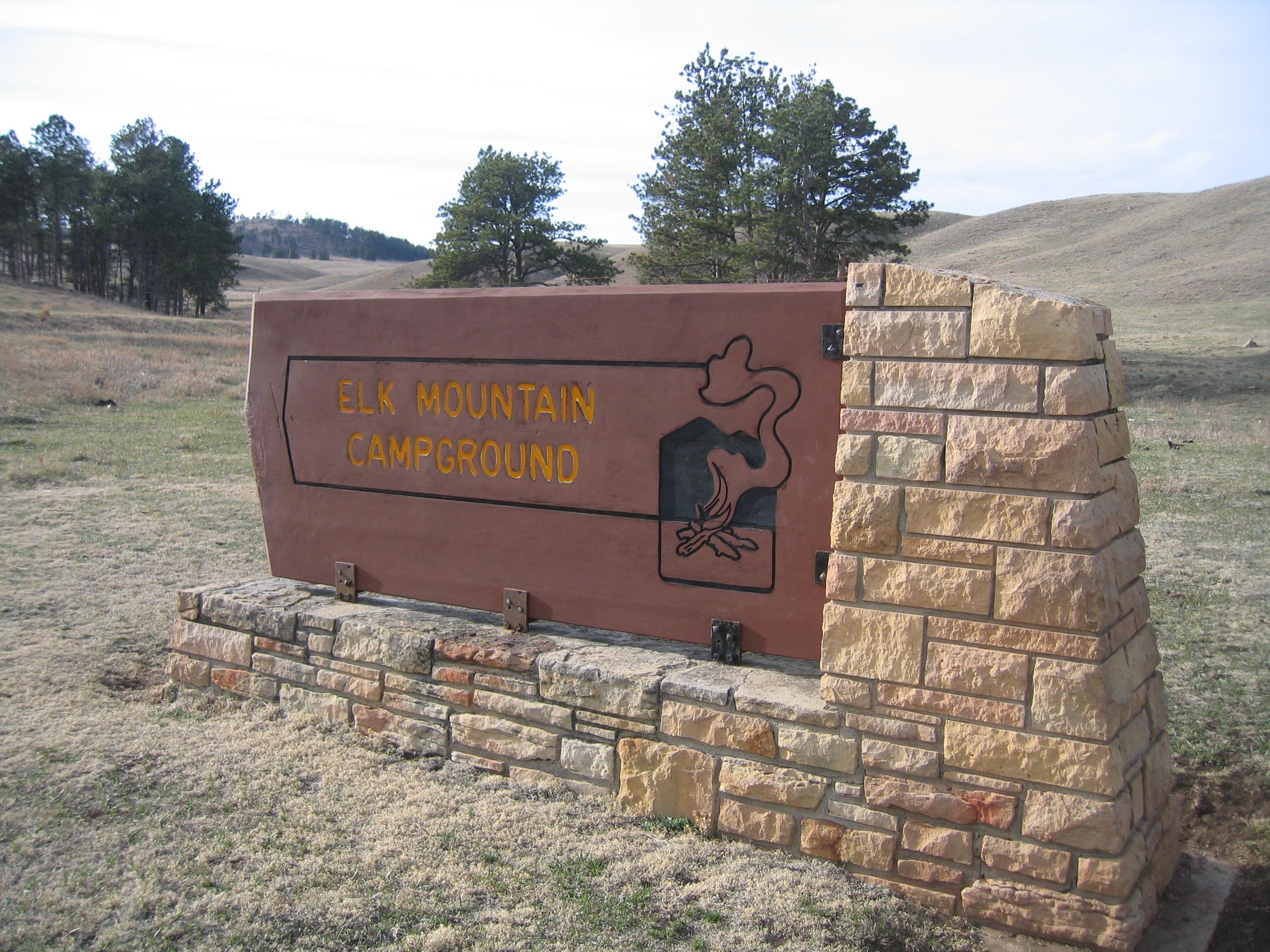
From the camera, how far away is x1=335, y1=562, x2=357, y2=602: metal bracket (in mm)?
4566

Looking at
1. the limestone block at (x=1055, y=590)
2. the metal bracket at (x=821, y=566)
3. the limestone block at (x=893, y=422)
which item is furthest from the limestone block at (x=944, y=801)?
the limestone block at (x=893, y=422)

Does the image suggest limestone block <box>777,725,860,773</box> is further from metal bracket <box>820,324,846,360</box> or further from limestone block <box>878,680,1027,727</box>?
metal bracket <box>820,324,846,360</box>

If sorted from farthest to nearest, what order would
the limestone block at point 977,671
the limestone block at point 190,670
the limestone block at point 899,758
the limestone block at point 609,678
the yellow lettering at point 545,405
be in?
the limestone block at point 190,670 < the yellow lettering at point 545,405 < the limestone block at point 609,678 < the limestone block at point 899,758 < the limestone block at point 977,671

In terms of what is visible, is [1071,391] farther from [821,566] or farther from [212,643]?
[212,643]

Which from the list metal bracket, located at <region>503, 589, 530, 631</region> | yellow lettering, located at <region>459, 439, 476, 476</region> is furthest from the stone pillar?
yellow lettering, located at <region>459, 439, 476, 476</region>

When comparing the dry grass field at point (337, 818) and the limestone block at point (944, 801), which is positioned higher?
the limestone block at point (944, 801)

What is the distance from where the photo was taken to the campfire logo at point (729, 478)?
11.2 feet

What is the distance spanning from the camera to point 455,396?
165 inches

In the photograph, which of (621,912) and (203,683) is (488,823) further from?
(203,683)

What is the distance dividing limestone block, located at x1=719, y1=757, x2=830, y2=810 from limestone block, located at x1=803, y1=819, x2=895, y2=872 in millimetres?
79

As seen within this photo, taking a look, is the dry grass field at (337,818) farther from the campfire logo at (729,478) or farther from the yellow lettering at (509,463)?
the yellow lettering at (509,463)

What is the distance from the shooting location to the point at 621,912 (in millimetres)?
2949

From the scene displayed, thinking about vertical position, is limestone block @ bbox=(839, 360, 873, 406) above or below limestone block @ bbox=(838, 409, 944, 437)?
above

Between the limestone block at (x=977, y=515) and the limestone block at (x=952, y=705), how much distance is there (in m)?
0.50
